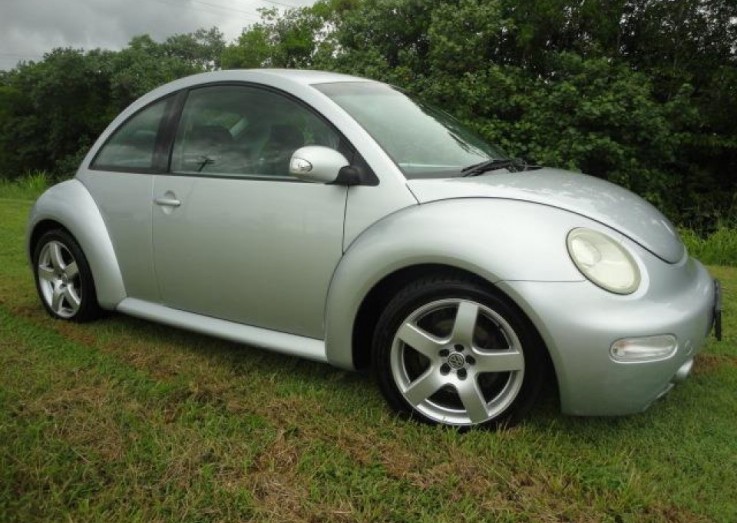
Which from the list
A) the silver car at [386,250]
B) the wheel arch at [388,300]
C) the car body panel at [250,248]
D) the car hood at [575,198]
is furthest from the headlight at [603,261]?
the car body panel at [250,248]

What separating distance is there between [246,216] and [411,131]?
0.87 meters

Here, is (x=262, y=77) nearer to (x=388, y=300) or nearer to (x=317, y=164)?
(x=317, y=164)

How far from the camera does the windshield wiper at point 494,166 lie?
289cm

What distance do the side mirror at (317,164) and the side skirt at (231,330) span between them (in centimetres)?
73

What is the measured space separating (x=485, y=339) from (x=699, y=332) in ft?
2.65

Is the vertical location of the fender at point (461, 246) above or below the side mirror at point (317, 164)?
below

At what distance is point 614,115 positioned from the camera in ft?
37.8

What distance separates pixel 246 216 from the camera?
290 centimetres

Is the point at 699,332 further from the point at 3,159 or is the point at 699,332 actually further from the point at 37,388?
the point at 3,159

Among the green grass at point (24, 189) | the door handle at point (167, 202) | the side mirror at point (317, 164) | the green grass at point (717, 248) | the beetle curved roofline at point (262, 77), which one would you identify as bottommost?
the green grass at point (24, 189)

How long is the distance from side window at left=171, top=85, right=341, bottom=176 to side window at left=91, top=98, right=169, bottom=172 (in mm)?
195

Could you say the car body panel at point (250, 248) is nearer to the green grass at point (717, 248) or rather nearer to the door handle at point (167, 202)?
the door handle at point (167, 202)

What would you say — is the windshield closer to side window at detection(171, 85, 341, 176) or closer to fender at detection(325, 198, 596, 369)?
side window at detection(171, 85, 341, 176)

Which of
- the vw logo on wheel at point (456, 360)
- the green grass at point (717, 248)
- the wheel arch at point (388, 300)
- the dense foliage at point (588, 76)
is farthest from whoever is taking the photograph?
the dense foliage at point (588, 76)
